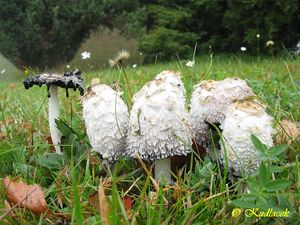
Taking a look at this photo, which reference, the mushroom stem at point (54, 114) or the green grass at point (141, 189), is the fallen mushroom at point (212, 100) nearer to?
the green grass at point (141, 189)

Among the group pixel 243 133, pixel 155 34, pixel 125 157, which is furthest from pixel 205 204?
pixel 155 34

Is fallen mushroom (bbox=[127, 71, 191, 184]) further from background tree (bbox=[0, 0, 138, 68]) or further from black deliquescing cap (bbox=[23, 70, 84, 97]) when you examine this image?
background tree (bbox=[0, 0, 138, 68])

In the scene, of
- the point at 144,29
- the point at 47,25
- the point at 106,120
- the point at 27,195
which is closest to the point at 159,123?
the point at 106,120

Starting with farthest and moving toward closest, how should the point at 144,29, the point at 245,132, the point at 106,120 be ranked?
the point at 144,29, the point at 106,120, the point at 245,132

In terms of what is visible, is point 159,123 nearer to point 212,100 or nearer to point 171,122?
point 171,122

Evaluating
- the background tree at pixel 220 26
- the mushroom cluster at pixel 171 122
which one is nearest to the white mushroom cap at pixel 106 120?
the mushroom cluster at pixel 171 122

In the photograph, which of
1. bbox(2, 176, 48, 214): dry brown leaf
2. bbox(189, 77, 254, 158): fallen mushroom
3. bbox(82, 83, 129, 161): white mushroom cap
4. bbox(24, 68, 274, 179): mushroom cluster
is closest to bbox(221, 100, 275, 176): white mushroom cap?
bbox(24, 68, 274, 179): mushroom cluster

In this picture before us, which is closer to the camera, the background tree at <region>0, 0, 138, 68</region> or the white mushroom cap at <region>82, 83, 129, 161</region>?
the white mushroom cap at <region>82, 83, 129, 161</region>
